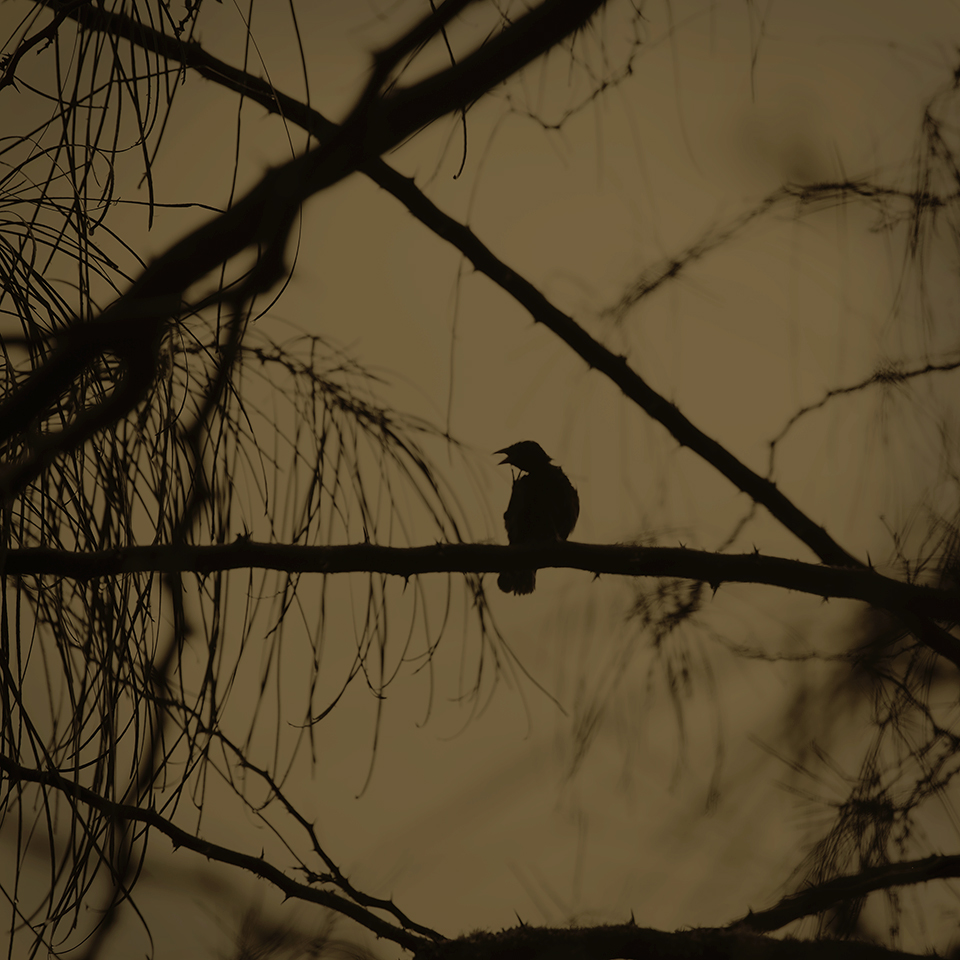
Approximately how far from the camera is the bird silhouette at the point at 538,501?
2.51m

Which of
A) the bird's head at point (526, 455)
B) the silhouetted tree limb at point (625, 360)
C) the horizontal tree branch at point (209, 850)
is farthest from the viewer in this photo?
the bird's head at point (526, 455)

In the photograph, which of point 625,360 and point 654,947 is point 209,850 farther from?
point 625,360

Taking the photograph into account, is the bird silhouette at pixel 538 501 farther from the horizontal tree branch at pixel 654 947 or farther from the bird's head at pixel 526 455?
the horizontal tree branch at pixel 654 947

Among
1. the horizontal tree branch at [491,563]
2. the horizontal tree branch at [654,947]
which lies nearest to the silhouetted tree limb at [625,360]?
the horizontal tree branch at [491,563]

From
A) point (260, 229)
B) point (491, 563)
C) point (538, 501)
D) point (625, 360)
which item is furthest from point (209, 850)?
point (538, 501)

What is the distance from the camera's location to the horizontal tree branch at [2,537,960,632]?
2.86ft

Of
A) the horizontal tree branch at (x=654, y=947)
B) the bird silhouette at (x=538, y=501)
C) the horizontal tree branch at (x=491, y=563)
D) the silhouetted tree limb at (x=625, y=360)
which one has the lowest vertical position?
the horizontal tree branch at (x=654, y=947)

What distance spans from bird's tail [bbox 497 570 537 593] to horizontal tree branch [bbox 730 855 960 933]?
1.10 meters

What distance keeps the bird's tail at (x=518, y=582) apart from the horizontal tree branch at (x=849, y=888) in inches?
43.4

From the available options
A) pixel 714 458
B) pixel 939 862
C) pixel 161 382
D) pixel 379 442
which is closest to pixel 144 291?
pixel 161 382

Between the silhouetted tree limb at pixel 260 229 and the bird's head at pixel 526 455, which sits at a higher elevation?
the bird's head at pixel 526 455

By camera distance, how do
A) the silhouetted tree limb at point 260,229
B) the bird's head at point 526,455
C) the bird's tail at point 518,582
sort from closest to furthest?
1. the silhouetted tree limb at point 260,229
2. the bird's tail at point 518,582
3. the bird's head at point 526,455

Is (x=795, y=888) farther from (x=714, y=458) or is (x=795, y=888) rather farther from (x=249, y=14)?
(x=249, y=14)

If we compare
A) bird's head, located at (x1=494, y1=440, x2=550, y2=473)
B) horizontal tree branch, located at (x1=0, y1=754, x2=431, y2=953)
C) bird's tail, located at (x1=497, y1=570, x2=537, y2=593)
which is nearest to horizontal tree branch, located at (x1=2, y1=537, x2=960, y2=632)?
horizontal tree branch, located at (x1=0, y1=754, x2=431, y2=953)
